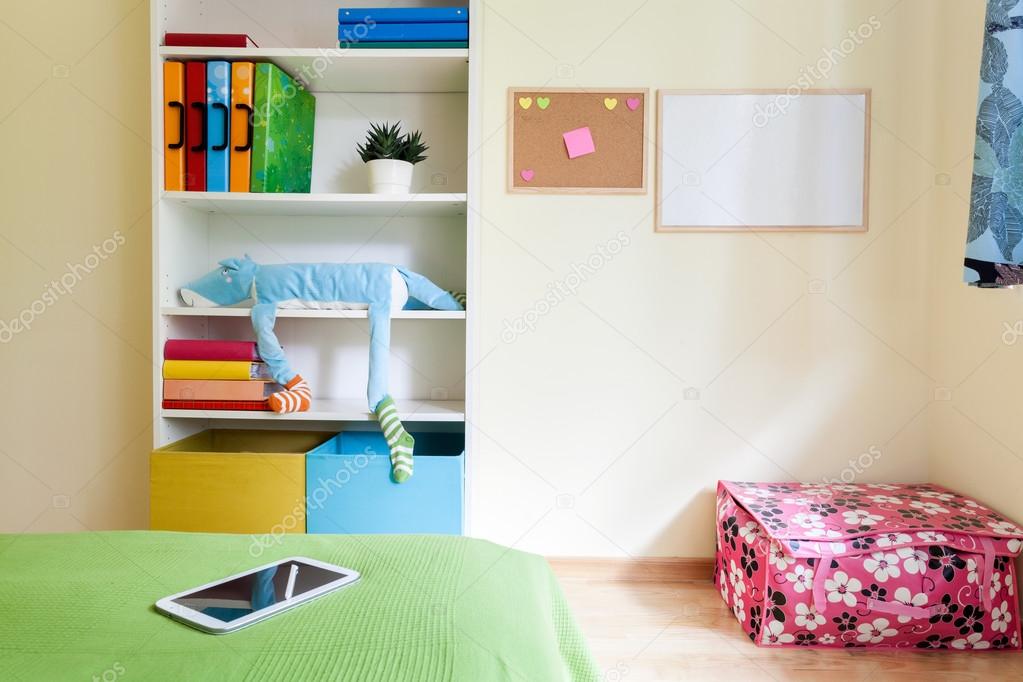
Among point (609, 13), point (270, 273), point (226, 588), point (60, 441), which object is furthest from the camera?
point (60, 441)

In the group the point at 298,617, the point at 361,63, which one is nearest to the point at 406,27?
the point at 361,63

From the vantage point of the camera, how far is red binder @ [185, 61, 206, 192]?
206 centimetres

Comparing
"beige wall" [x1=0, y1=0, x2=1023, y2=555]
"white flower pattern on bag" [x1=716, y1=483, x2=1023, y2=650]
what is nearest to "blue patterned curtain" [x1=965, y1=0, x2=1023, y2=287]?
"beige wall" [x1=0, y1=0, x2=1023, y2=555]

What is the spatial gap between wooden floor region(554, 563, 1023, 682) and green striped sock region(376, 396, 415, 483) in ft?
2.06

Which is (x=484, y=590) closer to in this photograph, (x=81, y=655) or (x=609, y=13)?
(x=81, y=655)

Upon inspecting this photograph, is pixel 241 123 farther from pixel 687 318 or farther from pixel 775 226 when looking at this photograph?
pixel 775 226

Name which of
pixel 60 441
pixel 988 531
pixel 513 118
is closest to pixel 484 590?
pixel 988 531

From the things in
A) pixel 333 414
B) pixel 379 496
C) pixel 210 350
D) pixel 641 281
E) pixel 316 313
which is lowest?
pixel 379 496

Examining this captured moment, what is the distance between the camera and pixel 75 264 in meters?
2.42

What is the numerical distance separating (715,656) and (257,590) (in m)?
1.22

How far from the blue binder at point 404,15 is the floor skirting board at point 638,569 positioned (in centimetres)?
162

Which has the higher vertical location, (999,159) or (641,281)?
(999,159)

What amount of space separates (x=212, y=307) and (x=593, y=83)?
1.31 m

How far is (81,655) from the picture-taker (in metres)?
0.87
